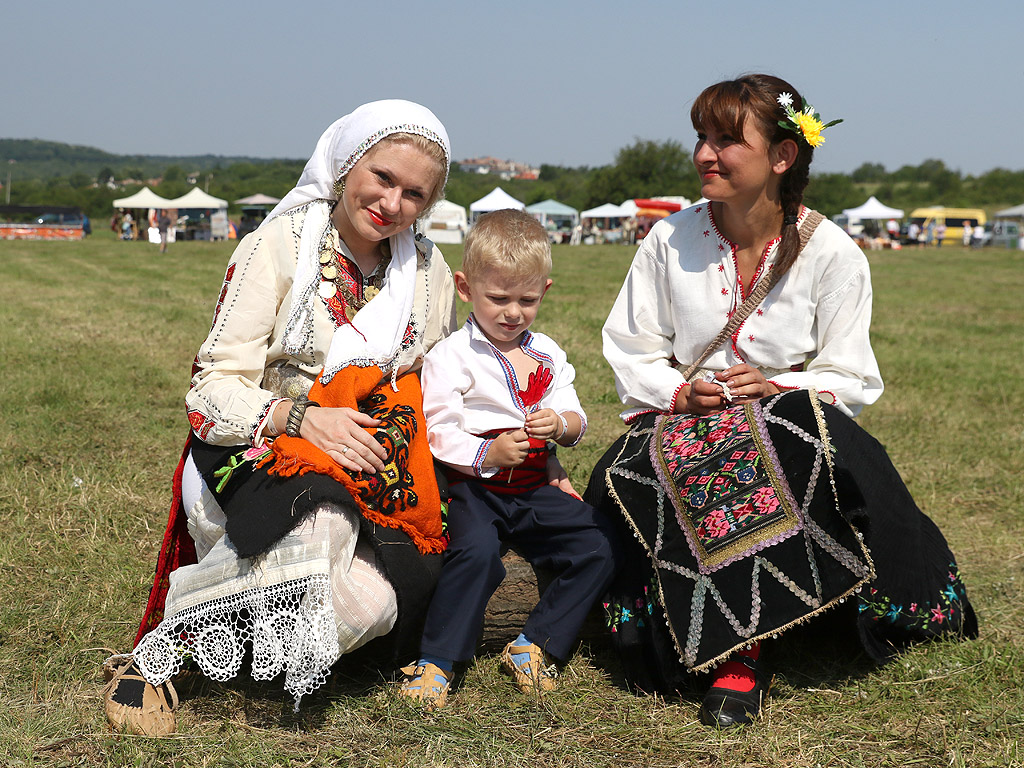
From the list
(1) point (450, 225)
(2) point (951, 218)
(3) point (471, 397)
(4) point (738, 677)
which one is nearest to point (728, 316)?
(3) point (471, 397)

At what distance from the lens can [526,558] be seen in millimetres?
3043

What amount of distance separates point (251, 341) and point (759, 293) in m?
1.68

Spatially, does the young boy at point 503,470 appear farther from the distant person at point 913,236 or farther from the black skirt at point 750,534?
the distant person at point 913,236

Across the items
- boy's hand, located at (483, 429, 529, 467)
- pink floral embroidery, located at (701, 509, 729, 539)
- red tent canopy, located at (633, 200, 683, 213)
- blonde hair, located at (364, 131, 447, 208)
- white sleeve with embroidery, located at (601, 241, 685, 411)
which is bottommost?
pink floral embroidery, located at (701, 509, 729, 539)

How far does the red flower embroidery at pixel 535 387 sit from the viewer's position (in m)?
3.08

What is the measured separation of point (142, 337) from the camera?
9094 millimetres

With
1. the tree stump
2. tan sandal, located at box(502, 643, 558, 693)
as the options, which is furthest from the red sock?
the tree stump

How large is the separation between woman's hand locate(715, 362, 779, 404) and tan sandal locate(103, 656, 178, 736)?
1920 millimetres

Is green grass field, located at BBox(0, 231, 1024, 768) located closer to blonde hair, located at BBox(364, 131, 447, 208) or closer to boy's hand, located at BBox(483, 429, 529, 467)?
boy's hand, located at BBox(483, 429, 529, 467)

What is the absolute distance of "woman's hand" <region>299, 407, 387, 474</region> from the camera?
2.56 meters

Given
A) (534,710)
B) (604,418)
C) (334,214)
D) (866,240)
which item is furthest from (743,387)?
(866,240)

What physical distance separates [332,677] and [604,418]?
3.73 m

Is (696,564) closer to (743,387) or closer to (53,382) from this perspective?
(743,387)

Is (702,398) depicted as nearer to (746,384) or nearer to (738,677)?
(746,384)
